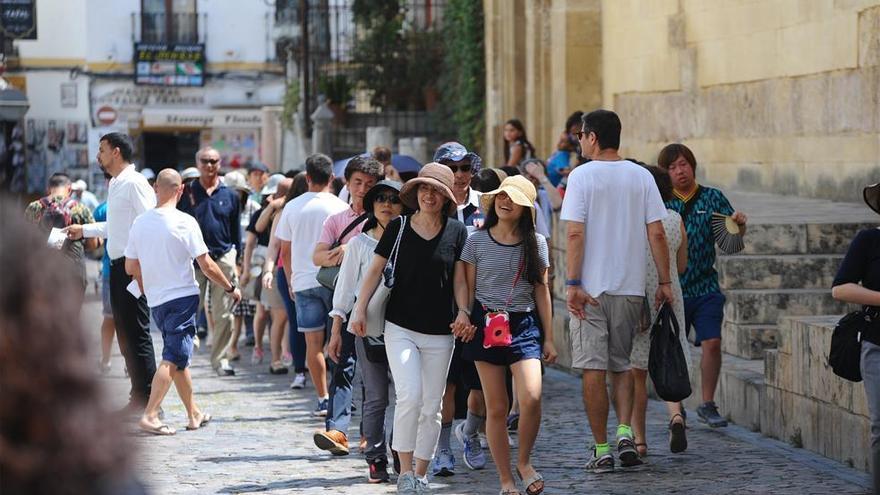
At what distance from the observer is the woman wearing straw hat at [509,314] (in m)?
7.71

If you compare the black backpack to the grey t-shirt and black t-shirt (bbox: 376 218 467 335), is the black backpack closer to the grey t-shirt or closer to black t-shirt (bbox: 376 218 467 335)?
the grey t-shirt

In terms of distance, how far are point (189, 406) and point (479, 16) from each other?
Answer: 1637 centimetres

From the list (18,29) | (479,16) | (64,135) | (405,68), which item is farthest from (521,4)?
(64,135)

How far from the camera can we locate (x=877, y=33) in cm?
1251

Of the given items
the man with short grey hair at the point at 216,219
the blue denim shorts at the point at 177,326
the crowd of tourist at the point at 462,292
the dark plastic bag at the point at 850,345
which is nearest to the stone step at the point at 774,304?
the crowd of tourist at the point at 462,292

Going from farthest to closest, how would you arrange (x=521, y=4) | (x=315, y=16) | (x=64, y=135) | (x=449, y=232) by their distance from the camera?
(x=64, y=135) < (x=315, y=16) < (x=521, y=4) < (x=449, y=232)

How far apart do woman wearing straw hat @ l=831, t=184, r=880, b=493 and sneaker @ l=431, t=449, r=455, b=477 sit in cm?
265

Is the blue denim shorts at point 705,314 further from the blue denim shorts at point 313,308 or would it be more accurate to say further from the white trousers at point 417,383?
the blue denim shorts at point 313,308

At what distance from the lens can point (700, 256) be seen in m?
9.44

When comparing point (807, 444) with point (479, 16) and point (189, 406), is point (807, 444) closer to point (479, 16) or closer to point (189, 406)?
point (189, 406)

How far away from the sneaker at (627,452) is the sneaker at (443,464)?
89cm

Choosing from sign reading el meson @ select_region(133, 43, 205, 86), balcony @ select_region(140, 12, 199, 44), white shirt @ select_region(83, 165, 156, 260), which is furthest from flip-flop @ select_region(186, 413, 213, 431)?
balcony @ select_region(140, 12, 199, 44)

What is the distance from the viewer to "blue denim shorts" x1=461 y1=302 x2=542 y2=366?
305 inches

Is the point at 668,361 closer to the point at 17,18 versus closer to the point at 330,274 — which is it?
the point at 330,274
